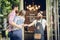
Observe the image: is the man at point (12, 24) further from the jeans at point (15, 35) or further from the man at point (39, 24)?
the man at point (39, 24)

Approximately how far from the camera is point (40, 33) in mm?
2504

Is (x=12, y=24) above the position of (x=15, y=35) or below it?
above

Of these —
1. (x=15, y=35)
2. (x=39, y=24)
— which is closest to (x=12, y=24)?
(x=15, y=35)

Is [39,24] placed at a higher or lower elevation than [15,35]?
higher

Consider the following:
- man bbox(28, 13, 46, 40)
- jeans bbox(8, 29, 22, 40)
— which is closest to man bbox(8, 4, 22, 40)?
jeans bbox(8, 29, 22, 40)

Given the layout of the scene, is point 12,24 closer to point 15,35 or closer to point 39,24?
point 15,35

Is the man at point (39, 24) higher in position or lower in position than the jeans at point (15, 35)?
higher

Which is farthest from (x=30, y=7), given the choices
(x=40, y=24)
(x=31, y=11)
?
(x=40, y=24)

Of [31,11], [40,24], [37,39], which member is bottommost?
[37,39]

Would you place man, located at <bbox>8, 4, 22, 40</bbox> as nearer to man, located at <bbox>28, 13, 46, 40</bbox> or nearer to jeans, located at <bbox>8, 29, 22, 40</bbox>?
jeans, located at <bbox>8, 29, 22, 40</bbox>

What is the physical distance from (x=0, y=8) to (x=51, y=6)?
30.8 inches

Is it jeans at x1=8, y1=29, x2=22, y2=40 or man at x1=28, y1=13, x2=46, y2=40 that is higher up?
man at x1=28, y1=13, x2=46, y2=40

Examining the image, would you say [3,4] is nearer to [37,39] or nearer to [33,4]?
[33,4]

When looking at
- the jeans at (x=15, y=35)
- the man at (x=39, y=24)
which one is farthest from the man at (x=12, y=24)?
the man at (x=39, y=24)
